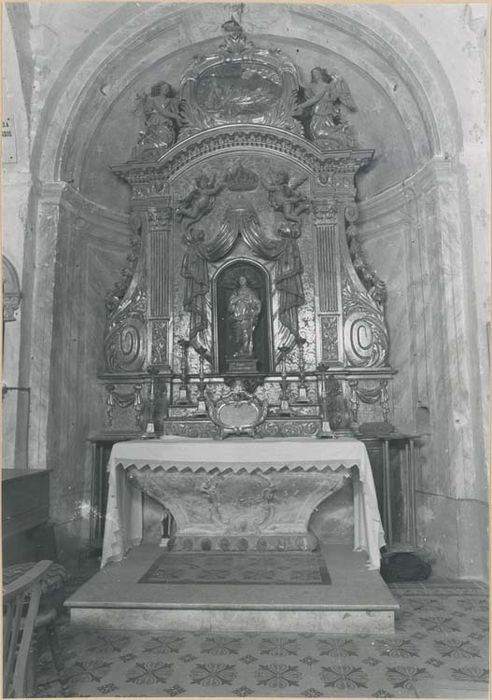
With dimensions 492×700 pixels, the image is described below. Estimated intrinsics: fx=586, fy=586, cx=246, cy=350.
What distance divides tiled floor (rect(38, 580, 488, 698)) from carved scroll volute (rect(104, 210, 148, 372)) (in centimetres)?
351

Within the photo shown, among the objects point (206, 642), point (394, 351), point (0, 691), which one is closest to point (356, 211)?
point (394, 351)

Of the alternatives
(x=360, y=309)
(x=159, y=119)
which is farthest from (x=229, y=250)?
(x=159, y=119)

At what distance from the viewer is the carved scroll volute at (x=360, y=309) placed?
7.09 metres

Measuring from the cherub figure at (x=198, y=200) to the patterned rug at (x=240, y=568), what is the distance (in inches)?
160

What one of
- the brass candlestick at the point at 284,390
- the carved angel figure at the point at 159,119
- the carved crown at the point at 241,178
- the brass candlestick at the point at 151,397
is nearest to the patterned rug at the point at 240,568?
the brass candlestick at the point at 151,397

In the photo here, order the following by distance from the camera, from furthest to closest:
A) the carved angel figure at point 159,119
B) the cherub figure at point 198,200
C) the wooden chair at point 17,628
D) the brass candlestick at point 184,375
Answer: the carved angel figure at point 159,119, the cherub figure at point 198,200, the brass candlestick at point 184,375, the wooden chair at point 17,628

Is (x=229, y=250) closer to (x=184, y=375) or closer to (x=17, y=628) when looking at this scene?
(x=184, y=375)

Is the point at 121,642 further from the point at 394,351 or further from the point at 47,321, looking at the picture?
the point at 394,351

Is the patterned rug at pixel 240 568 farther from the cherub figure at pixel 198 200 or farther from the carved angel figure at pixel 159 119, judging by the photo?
the carved angel figure at pixel 159 119

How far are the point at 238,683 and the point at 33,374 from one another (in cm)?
386

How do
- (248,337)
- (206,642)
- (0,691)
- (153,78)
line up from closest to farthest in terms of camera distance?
(0,691) → (206,642) → (248,337) → (153,78)

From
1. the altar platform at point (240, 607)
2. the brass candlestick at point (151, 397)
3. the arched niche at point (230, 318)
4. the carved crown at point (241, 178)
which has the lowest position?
the altar platform at point (240, 607)

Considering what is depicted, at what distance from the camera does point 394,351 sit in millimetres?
7160

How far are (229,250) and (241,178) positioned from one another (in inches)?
37.3
